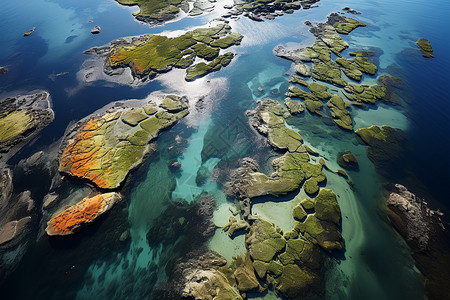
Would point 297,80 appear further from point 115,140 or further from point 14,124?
point 14,124

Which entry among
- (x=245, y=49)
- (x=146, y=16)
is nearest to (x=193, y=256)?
(x=245, y=49)

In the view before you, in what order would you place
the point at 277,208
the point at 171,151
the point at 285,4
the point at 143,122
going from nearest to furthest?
the point at 277,208, the point at 171,151, the point at 143,122, the point at 285,4

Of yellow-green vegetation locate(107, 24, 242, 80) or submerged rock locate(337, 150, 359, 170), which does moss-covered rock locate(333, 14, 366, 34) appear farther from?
submerged rock locate(337, 150, 359, 170)

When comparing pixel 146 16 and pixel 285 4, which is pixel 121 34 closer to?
pixel 146 16

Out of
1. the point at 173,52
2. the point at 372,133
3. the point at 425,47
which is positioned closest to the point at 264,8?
the point at 173,52

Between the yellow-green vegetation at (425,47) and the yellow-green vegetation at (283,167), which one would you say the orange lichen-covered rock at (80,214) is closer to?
the yellow-green vegetation at (283,167)

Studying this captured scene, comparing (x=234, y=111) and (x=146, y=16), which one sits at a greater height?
(x=146, y=16)
